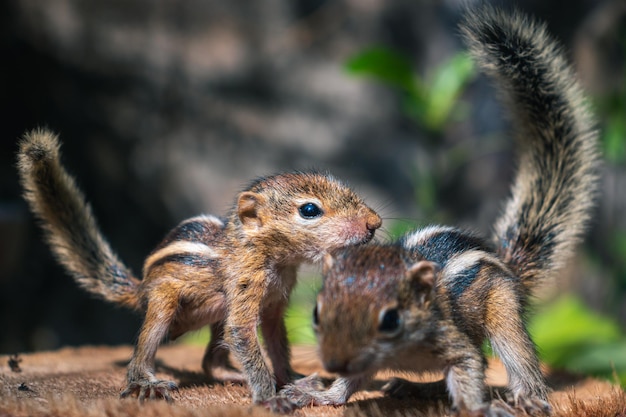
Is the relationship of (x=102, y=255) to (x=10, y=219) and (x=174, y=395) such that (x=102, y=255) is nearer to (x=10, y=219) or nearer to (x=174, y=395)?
(x=174, y=395)

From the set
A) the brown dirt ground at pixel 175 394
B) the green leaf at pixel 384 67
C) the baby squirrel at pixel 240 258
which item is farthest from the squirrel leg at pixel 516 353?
the green leaf at pixel 384 67

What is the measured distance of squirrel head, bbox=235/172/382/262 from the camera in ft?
9.95

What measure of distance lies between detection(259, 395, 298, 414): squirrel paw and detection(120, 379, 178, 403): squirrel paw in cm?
38

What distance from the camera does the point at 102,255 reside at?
11.9 ft

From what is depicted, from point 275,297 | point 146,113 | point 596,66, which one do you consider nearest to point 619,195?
point 596,66

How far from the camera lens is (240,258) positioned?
3105 mm

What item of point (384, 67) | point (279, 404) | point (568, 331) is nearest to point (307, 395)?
point (279, 404)

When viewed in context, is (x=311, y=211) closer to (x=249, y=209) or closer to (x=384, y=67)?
(x=249, y=209)

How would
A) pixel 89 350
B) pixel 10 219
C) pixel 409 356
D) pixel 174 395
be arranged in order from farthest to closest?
pixel 10 219 < pixel 89 350 < pixel 174 395 < pixel 409 356

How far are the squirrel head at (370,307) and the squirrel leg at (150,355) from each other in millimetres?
755

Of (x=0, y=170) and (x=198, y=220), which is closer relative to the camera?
(x=198, y=220)

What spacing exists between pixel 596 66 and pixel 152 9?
479 cm

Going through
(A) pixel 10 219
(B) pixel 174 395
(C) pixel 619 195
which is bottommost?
(B) pixel 174 395

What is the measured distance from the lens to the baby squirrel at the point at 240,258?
2.99 m
